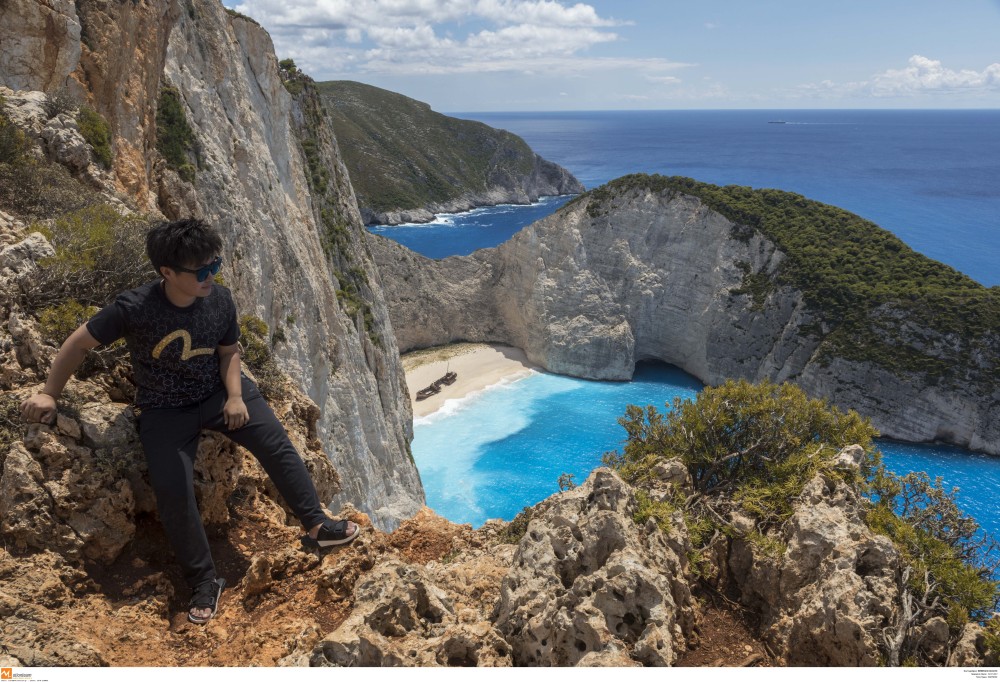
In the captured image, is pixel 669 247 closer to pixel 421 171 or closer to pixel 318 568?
pixel 318 568

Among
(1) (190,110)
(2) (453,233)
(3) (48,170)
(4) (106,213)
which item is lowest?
(2) (453,233)

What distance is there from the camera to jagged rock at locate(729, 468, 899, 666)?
17.0 feet

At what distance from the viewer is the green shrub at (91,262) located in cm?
582

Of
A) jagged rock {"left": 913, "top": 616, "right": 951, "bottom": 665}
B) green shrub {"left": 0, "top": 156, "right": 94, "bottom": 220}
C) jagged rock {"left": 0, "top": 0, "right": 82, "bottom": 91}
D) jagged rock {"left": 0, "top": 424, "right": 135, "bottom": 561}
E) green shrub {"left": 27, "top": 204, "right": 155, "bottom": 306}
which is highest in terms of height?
jagged rock {"left": 0, "top": 0, "right": 82, "bottom": 91}

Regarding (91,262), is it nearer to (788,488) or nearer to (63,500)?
(63,500)

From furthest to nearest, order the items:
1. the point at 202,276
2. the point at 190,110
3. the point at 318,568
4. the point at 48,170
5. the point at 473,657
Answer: the point at 190,110 < the point at 48,170 < the point at 318,568 < the point at 202,276 < the point at 473,657

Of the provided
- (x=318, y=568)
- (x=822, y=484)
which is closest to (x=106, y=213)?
(x=318, y=568)

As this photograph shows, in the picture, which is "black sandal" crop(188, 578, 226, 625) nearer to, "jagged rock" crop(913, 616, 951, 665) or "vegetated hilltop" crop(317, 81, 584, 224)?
"jagged rock" crop(913, 616, 951, 665)

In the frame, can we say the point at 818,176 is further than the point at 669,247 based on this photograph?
Yes

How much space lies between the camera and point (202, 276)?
4.94 metres

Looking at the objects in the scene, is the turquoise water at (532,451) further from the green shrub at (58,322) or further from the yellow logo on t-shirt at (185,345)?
the yellow logo on t-shirt at (185,345)

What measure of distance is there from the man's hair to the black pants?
126 centimetres

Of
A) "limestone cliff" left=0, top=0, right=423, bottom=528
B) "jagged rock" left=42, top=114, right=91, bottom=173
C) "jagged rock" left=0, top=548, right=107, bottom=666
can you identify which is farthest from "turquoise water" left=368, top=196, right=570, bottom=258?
"jagged rock" left=0, top=548, right=107, bottom=666

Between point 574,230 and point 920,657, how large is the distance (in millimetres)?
47711
